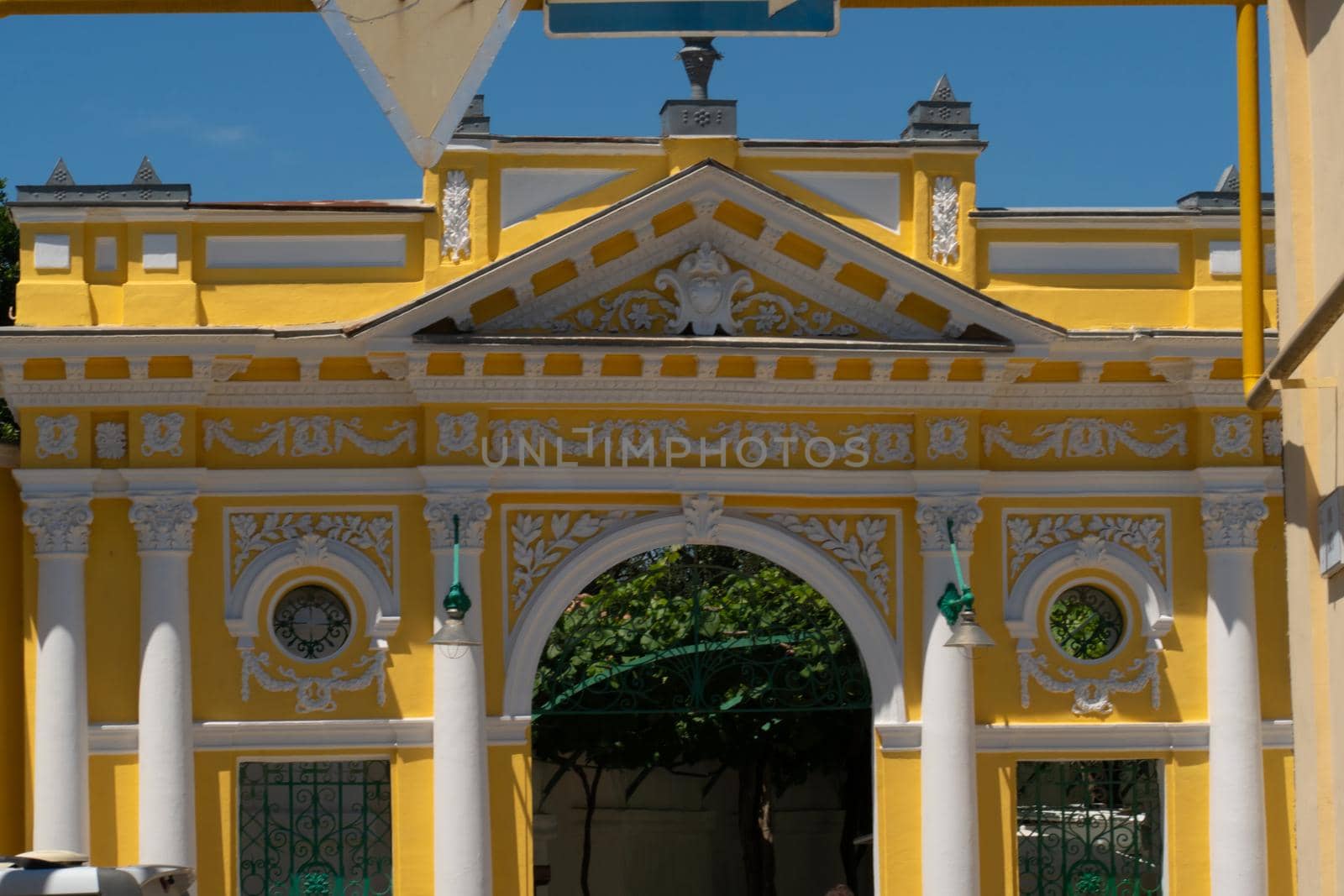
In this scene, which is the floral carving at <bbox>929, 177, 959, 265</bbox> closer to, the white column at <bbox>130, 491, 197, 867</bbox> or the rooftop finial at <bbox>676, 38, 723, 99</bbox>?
the rooftop finial at <bbox>676, 38, 723, 99</bbox>

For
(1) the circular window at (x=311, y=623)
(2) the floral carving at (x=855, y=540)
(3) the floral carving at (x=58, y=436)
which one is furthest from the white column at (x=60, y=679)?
(2) the floral carving at (x=855, y=540)

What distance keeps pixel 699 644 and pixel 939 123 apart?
4.09 m

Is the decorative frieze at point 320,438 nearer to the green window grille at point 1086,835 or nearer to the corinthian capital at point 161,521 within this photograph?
the corinthian capital at point 161,521

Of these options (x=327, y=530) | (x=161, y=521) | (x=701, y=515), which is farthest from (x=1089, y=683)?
(x=161, y=521)

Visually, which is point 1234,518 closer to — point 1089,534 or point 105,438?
point 1089,534

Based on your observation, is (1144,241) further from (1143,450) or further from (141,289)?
(141,289)

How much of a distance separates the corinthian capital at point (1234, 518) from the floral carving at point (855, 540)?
7.61 feet

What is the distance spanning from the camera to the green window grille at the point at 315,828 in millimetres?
16641

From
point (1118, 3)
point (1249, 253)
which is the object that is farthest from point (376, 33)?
point (1249, 253)

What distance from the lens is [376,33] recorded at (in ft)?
24.0

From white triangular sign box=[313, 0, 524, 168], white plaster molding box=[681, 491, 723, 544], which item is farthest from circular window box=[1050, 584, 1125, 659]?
white triangular sign box=[313, 0, 524, 168]

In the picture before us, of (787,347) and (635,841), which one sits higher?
(787,347)

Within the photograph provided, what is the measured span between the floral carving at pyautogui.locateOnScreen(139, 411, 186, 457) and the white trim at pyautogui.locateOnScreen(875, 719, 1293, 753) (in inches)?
206

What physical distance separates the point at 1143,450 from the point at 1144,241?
4.92ft
